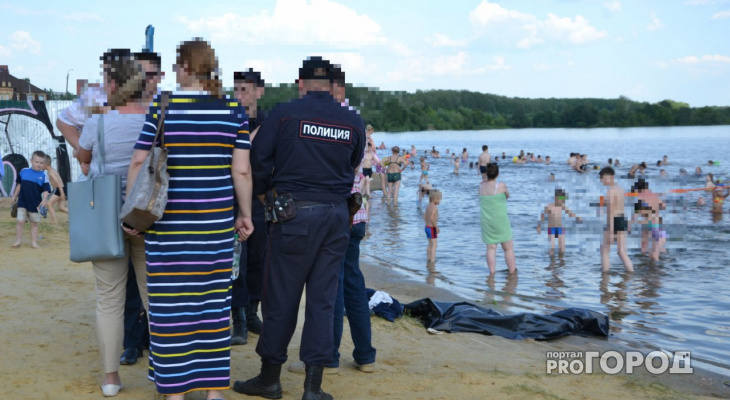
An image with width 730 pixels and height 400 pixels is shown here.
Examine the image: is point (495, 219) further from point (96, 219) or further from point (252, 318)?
point (96, 219)

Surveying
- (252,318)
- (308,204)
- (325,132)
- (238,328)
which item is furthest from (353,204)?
(252,318)

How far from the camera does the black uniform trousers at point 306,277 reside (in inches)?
159

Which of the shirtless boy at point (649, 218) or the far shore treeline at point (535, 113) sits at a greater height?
the far shore treeline at point (535, 113)

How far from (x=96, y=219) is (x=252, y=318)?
218cm

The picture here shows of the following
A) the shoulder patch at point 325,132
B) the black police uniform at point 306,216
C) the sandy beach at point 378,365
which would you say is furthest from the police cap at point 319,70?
the sandy beach at point 378,365

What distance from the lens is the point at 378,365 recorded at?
5.30 metres

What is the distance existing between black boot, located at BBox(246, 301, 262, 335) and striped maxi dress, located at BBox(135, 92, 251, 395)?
1.93 meters

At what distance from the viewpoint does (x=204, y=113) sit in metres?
3.63

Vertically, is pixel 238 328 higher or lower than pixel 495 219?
lower

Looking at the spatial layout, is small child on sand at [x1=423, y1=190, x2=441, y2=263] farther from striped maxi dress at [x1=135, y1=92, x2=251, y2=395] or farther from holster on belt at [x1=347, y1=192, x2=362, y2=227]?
striped maxi dress at [x1=135, y1=92, x2=251, y2=395]

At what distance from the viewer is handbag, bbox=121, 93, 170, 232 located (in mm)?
3443

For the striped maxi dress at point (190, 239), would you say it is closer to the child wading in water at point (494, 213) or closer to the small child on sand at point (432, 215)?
the child wading in water at point (494, 213)

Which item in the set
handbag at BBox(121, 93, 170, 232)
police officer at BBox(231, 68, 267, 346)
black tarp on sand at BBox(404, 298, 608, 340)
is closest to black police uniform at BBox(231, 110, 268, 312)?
police officer at BBox(231, 68, 267, 346)

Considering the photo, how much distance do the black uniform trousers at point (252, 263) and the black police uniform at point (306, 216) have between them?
1250 mm
